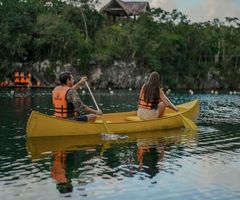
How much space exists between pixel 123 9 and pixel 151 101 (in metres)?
66.6

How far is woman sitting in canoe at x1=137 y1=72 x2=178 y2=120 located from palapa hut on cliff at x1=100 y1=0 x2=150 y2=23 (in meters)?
65.8

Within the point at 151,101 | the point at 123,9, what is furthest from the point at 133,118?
the point at 123,9

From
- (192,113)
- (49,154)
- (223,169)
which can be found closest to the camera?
(223,169)

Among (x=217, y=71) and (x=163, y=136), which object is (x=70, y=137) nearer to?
(x=163, y=136)

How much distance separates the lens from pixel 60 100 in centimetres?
1464

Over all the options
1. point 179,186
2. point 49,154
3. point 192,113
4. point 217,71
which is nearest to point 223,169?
point 179,186

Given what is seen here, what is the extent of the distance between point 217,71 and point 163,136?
74.0 metres

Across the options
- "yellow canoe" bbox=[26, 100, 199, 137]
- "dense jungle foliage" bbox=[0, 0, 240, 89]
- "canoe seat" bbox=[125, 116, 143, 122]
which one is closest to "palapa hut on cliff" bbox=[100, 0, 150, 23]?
"dense jungle foliage" bbox=[0, 0, 240, 89]

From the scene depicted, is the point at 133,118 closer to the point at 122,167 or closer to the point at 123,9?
the point at 122,167

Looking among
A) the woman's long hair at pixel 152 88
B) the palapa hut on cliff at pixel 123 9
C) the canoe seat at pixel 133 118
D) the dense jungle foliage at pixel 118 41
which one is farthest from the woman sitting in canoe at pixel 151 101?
the palapa hut on cliff at pixel 123 9

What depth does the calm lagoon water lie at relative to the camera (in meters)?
9.00

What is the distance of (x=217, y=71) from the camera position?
88.1 meters

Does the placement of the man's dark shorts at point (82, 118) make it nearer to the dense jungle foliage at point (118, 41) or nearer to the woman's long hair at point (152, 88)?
the woman's long hair at point (152, 88)

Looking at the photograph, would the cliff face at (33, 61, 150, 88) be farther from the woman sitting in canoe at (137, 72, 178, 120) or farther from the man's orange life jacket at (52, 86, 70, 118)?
the man's orange life jacket at (52, 86, 70, 118)
